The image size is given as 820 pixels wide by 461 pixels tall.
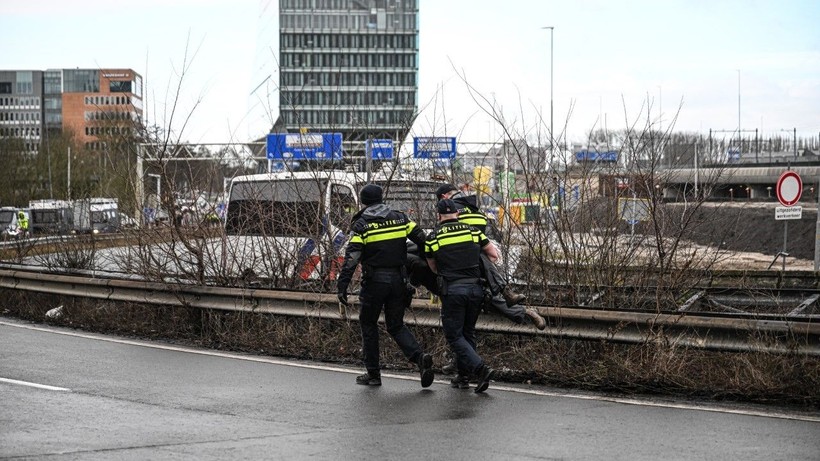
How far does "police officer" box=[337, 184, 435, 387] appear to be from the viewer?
10.1m

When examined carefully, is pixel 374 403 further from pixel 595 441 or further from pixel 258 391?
pixel 595 441

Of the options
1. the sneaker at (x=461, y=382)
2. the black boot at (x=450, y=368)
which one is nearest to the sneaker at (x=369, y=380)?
the sneaker at (x=461, y=382)

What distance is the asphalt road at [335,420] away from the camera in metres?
6.99

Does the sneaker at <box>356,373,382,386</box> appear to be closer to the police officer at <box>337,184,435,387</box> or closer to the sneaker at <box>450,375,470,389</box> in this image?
the police officer at <box>337,184,435,387</box>

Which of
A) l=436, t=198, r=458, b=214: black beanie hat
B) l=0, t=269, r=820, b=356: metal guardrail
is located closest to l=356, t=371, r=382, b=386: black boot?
l=0, t=269, r=820, b=356: metal guardrail

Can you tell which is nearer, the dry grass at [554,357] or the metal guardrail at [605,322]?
the dry grass at [554,357]

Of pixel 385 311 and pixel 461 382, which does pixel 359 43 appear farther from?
pixel 461 382

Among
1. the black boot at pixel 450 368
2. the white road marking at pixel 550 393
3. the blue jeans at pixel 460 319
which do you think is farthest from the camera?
the black boot at pixel 450 368

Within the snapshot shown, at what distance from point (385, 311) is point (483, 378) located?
47.2 inches

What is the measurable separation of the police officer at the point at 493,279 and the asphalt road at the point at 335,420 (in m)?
0.73

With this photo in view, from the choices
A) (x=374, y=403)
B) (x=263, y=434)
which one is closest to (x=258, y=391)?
(x=374, y=403)

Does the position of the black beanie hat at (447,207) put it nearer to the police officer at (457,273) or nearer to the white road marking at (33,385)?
the police officer at (457,273)

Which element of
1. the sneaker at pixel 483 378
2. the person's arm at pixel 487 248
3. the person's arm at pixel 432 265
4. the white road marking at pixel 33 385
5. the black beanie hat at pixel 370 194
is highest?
the black beanie hat at pixel 370 194

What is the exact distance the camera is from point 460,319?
10016mm
